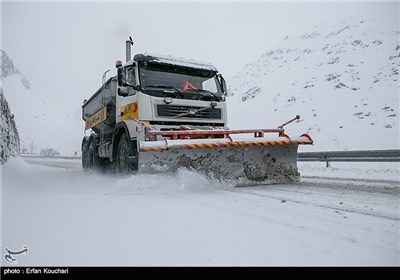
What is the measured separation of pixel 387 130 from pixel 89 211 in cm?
1893

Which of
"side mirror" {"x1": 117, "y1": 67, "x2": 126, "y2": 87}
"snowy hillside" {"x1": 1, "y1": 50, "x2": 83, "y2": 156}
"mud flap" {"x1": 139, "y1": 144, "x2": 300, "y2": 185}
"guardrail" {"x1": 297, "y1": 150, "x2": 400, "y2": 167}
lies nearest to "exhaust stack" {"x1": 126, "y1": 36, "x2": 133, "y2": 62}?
"side mirror" {"x1": 117, "y1": 67, "x2": 126, "y2": 87}

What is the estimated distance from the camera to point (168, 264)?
1690 mm

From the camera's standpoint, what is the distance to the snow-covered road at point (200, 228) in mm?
1781

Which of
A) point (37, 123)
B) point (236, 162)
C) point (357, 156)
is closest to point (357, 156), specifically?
point (357, 156)

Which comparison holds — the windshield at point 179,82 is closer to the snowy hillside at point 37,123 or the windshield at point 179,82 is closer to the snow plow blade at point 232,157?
the snow plow blade at point 232,157

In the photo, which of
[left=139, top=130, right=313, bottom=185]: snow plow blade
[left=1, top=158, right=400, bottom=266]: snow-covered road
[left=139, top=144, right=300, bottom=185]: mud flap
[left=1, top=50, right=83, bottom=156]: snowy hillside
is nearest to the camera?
[left=1, top=158, right=400, bottom=266]: snow-covered road

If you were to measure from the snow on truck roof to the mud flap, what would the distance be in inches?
83.9

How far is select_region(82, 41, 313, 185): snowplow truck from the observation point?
4895mm

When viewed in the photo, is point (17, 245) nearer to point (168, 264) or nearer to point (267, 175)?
point (168, 264)

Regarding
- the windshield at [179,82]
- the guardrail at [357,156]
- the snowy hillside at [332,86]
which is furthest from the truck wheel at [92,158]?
the snowy hillside at [332,86]

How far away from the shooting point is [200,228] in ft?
7.65

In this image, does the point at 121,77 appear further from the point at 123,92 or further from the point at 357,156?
the point at 357,156

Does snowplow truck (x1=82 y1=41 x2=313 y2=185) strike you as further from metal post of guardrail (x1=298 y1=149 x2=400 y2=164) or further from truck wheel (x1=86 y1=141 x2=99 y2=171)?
metal post of guardrail (x1=298 y1=149 x2=400 y2=164)

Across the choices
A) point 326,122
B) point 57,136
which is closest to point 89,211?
point 326,122
